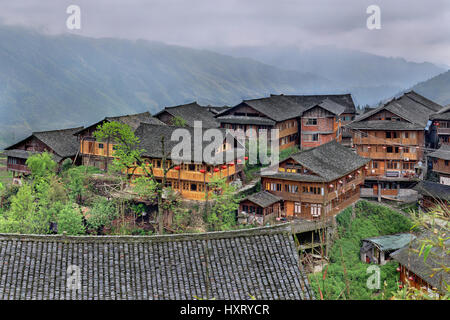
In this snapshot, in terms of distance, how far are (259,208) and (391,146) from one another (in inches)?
589

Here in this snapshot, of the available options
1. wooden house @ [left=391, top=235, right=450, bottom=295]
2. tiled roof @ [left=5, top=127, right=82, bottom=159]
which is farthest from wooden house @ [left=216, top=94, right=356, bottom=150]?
wooden house @ [left=391, top=235, right=450, bottom=295]

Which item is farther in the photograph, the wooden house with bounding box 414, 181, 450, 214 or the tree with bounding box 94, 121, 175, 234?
the wooden house with bounding box 414, 181, 450, 214

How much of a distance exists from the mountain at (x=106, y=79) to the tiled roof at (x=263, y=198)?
2150 inches

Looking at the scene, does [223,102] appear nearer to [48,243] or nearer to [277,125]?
[277,125]

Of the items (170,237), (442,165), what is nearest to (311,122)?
(442,165)

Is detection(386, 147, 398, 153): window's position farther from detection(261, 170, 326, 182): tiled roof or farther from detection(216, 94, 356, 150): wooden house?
detection(261, 170, 326, 182): tiled roof

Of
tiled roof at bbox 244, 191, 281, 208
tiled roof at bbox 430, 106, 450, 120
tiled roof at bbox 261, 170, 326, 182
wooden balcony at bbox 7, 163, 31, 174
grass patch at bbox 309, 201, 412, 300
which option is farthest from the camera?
tiled roof at bbox 430, 106, 450, 120

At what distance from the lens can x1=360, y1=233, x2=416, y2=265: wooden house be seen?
30750 mm

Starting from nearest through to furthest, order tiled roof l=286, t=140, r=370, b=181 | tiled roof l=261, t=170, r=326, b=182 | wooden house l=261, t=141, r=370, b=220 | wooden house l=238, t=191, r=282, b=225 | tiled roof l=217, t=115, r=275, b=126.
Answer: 1. wooden house l=238, t=191, r=282, b=225
2. tiled roof l=261, t=170, r=326, b=182
3. wooden house l=261, t=141, r=370, b=220
4. tiled roof l=286, t=140, r=370, b=181
5. tiled roof l=217, t=115, r=275, b=126

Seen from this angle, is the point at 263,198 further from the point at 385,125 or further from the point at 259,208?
the point at 385,125

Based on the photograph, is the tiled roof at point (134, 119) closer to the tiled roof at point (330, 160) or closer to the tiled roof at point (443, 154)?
the tiled roof at point (330, 160)

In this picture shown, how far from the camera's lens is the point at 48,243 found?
48.5ft

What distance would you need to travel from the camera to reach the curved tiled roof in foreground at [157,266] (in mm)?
13281

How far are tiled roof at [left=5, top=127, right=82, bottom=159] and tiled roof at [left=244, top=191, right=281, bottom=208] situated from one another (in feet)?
52.6
